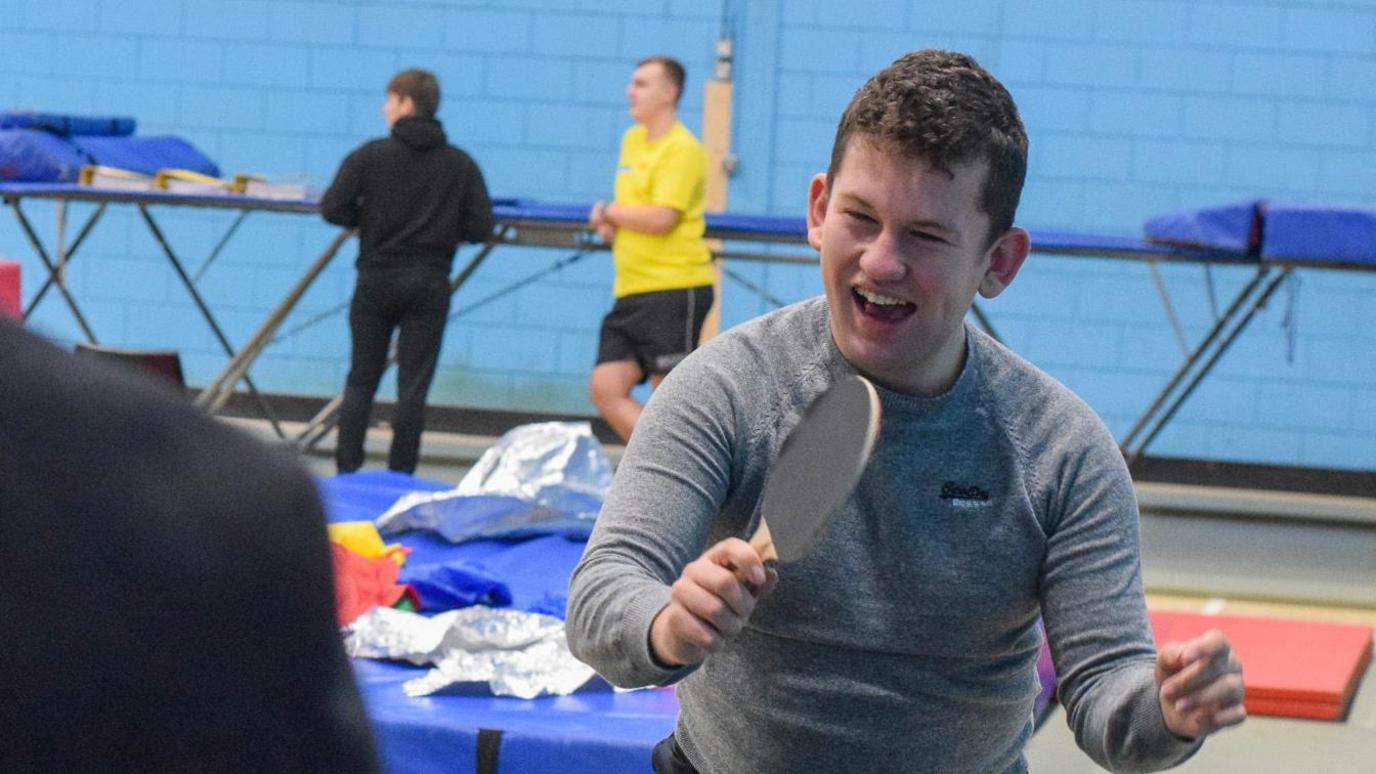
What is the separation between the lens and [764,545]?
1.36 m

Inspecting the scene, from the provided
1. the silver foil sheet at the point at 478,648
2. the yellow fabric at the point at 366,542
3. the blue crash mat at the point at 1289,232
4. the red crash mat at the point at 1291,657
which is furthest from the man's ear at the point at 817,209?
the blue crash mat at the point at 1289,232

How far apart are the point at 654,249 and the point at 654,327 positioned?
9.6 inches

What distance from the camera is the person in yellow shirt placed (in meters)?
5.56

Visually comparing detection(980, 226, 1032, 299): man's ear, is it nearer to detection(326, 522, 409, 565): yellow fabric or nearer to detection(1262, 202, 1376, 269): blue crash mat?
detection(326, 522, 409, 565): yellow fabric

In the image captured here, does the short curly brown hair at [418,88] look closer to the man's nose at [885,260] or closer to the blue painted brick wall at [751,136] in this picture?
the blue painted brick wall at [751,136]

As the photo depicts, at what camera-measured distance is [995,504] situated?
1.60 meters

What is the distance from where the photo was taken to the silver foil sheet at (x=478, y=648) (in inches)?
119

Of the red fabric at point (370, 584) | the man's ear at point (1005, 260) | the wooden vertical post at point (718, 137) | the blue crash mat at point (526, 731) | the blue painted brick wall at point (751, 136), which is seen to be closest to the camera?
the man's ear at point (1005, 260)

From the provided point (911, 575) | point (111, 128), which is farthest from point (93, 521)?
point (111, 128)

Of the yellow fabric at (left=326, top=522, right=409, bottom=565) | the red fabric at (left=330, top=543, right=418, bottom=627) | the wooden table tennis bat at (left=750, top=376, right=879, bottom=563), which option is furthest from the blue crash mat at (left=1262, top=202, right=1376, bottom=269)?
the wooden table tennis bat at (left=750, top=376, right=879, bottom=563)

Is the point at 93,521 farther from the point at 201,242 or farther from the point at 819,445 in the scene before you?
the point at 201,242

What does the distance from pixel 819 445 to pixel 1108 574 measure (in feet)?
1.19

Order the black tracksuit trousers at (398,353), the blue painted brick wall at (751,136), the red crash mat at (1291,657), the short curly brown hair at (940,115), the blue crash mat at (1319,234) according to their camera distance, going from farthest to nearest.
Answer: the blue painted brick wall at (751,136)
the black tracksuit trousers at (398,353)
the blue crash mat at (1319,234)
the red crash mat at (1291,657)
the short curly brown hair at (940,115)

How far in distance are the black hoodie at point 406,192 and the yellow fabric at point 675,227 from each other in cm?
54
